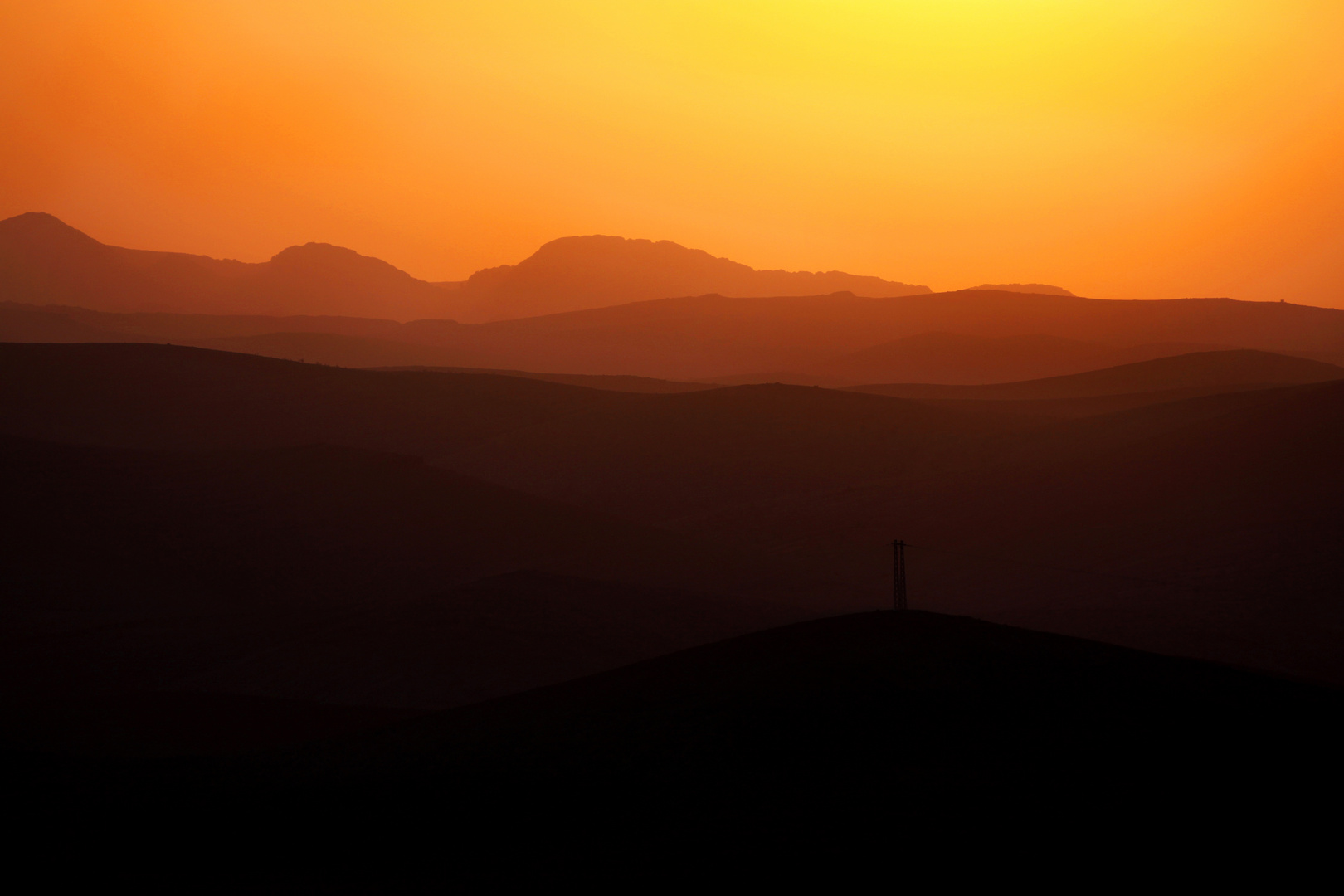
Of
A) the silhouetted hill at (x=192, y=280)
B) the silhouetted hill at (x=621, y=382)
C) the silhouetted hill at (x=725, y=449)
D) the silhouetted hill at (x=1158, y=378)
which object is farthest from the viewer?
the silhouetted hill at (x=192, y=280)

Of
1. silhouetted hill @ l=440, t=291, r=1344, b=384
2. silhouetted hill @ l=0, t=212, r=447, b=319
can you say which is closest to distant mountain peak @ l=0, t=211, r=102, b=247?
silhouetted hill @ l=0, t=212, r=447, b=319

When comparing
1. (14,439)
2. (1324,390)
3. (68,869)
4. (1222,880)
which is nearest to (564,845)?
(68,869)

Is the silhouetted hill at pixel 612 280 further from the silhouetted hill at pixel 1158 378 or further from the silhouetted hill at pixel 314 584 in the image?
the silhouetted hill at pixel 314 584

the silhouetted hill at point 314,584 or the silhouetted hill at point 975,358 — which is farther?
the silhouetted hill at point 975,358

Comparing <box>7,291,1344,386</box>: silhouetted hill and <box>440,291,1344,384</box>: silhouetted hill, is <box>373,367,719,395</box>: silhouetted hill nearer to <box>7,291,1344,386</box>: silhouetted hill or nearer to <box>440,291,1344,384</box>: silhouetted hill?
<box>7,291,1344,386</box>: silhouetted hill

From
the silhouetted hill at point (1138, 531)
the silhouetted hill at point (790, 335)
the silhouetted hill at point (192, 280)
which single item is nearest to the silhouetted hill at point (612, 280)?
the silhouetted hill at point (192, 280)

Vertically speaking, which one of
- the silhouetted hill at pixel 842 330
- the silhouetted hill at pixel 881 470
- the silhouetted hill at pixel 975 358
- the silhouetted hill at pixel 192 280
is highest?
the silhouetted hill at pixel 192 280

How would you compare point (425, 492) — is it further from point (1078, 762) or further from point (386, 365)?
point (386, 365)
